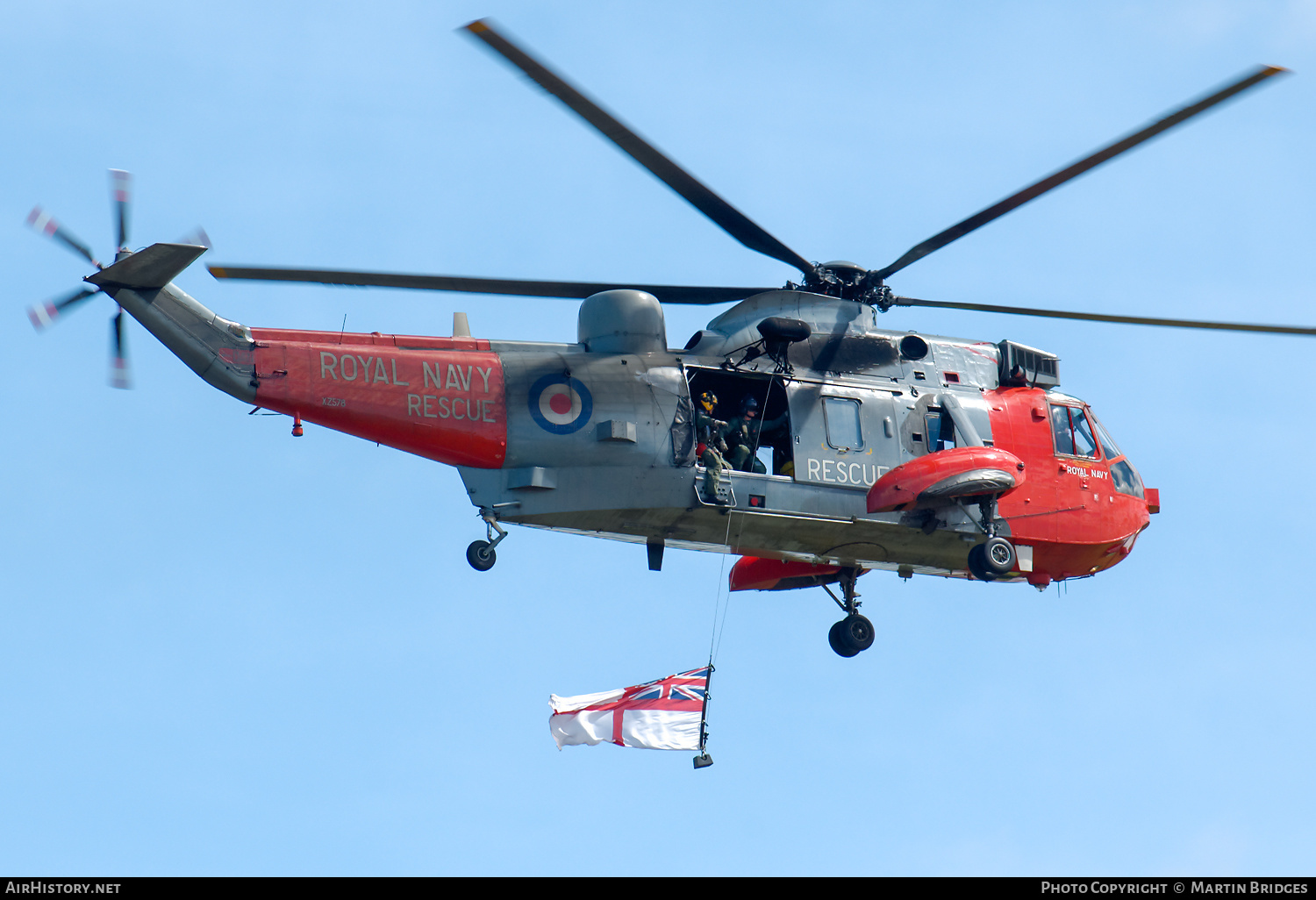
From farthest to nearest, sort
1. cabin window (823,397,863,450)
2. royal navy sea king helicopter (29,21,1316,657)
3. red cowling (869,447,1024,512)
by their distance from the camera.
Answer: cabin window (823,397,863,450), red cowling (869,447,1024,512), royal navy sea king helicopter (29,21,1316,657)

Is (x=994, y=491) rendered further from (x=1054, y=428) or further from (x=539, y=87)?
(x=539, y=87)

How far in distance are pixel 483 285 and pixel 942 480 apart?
7561 millimetres

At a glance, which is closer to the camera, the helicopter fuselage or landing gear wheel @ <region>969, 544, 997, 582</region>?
the helicopter fuselage

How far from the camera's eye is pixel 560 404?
24.0 meters

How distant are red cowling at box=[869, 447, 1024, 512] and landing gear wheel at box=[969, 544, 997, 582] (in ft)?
3.42

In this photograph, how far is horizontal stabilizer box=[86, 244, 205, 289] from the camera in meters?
22.3

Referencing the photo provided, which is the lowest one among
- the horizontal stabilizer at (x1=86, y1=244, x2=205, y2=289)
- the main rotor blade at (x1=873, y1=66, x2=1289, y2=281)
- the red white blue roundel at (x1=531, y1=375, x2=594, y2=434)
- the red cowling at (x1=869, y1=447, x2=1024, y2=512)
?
the red cowling at (x1=869, y1=447, x2=1024, y2=512)

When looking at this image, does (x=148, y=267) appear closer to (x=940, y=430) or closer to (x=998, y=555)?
(x=940, y=430)

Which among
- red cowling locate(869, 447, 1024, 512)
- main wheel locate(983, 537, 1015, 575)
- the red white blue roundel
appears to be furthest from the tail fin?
main wheel locate(983, 537, 1015, 575)

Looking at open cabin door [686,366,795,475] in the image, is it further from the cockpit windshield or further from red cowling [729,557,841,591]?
the cockpit windshield

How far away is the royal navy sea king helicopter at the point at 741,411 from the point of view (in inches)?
904
